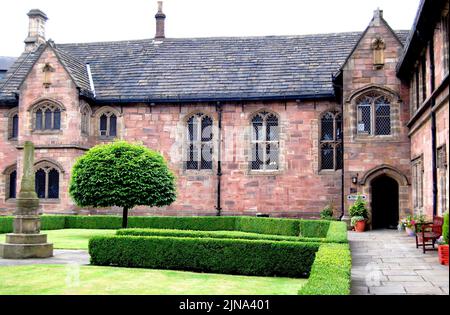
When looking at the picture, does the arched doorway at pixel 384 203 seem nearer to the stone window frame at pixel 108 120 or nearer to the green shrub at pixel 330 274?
the stone window frame at pixel 108 120

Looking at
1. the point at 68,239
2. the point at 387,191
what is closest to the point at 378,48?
the point at 387,191

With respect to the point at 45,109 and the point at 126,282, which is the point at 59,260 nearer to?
the point at 126,282

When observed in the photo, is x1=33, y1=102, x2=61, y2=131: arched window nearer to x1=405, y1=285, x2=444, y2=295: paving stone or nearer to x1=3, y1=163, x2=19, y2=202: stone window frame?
x1=3, y1=163, x2=19, y2=202: stone window frame

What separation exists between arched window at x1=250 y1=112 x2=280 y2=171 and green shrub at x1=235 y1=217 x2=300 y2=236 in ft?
11.5

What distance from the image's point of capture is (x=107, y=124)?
31.6m

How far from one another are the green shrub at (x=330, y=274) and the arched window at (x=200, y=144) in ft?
60.4

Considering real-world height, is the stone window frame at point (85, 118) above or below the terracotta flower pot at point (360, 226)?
above

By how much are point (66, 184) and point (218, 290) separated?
19426 millimetres

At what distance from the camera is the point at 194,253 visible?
15703 mm

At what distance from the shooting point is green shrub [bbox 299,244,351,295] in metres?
7.63

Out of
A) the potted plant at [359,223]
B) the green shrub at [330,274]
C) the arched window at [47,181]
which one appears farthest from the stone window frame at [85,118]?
the green shrub at [330,274]

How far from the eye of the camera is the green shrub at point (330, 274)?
25.0ft

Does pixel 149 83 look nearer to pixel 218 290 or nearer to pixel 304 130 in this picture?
pixel 304 130

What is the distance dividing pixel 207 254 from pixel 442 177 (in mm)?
7394
